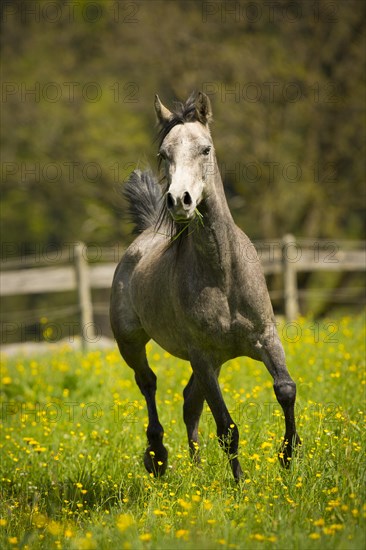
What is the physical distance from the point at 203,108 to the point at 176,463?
2579 millimetres

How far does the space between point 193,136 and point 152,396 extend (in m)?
2.75

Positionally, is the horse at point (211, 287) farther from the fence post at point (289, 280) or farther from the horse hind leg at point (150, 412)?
the fence post at point (289, 280)

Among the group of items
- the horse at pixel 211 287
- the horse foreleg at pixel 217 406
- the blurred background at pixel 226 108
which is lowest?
the horse foreleg at pixel 217 406

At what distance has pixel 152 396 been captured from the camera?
694 cm

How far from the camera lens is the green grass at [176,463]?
4055 mm

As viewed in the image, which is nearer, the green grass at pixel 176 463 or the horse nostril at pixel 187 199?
the green grass at pixel 176 463

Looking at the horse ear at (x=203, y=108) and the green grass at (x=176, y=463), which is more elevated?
the horse ear at (x=203, y=108)

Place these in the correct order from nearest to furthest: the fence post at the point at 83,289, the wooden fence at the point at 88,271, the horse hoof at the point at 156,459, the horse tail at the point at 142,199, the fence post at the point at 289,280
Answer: the horse hoof at the point at 156,459
the horse tail at the point at 142,199
the fence post at the point at 83,289
the wooden fence at the point at 88,271
the fence post at the point at 289,280

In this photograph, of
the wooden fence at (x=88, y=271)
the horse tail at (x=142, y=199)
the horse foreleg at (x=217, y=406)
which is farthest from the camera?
the wooden fence at (x=88, y=271)

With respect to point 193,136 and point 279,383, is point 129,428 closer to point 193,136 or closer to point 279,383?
point 279,383

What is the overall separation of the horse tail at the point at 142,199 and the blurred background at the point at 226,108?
8.02 m

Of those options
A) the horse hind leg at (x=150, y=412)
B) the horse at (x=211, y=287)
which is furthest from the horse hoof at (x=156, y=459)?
the horse at (x=211, y=287)

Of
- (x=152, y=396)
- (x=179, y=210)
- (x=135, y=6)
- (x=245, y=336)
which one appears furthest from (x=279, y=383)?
(x=135, y=6)

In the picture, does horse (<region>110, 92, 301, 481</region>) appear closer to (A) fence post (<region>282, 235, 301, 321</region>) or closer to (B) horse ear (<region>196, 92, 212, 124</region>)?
(B) horse ear (<region>196, 92, 212, 124</region>)
